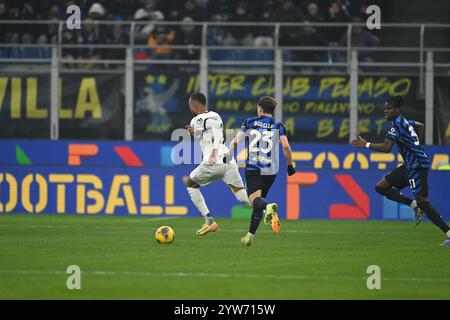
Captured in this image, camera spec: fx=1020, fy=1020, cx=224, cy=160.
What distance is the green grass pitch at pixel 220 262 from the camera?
944 centimetres

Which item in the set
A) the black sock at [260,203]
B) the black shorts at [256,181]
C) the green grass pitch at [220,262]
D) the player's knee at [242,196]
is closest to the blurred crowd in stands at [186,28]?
the green grass pitch at [220,262]

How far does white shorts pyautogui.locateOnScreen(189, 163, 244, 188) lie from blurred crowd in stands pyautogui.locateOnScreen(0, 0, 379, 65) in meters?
5.46

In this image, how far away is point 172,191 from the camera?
19891 millimetres

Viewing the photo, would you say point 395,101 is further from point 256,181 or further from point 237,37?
point 237,37

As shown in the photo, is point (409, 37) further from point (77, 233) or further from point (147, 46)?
point (77, 233)

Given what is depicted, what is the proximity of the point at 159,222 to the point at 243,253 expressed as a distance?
5.90 m

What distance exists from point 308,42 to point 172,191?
→ 431 centimetres

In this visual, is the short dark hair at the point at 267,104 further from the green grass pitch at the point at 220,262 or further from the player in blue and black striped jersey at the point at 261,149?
the green grass pitch at the point at 220,262

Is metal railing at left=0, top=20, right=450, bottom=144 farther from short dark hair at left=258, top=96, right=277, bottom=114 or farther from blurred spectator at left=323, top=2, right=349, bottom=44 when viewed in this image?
short dark hair at left=258, top=96, right=277, bottom=114

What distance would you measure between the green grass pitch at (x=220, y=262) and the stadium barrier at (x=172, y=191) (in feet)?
7.33

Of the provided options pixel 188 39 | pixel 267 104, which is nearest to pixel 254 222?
pixel 267 104

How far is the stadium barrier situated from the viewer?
1970cm

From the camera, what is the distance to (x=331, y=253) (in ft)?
42.0
